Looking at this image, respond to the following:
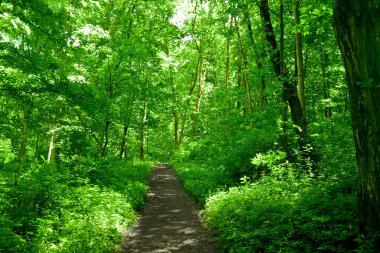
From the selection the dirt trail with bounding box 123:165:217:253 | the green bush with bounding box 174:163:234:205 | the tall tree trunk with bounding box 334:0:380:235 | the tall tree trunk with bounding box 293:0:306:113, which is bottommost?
the dirt trail with bounding box 123:165:217:253

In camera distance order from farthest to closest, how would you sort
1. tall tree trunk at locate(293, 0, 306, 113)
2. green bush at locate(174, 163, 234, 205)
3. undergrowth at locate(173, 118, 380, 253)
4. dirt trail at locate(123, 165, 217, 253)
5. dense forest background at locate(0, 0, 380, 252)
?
green bush at locate(174, 163, 234, 205) → tall tree trunk at locate(293, 0, 306, 113) → dirt trail at locate(123, 165, 217, 253) → undergrowth at locate(173, 118, 380, 253) → dense forest background at locate(0, 0, 380, 252)

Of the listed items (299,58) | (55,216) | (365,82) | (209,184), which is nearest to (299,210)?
(365,82)

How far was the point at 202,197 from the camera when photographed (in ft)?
39.4

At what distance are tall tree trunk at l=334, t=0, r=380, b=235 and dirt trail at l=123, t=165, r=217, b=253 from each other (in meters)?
3.91

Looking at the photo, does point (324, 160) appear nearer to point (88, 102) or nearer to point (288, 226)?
point (288, 226)

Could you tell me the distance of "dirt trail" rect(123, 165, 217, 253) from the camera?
7453 millimetres

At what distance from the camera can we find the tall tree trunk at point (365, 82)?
4441 mm

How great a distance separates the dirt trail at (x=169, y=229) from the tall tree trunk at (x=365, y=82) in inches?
154

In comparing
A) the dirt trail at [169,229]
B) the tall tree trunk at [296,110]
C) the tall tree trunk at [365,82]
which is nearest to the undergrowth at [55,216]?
the dirt trail at [169,229]

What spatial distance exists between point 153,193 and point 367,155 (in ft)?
37.3

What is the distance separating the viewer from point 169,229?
898 cm

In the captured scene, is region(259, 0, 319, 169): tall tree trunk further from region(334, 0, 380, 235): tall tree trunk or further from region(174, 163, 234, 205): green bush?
region(334, 0, 380, 235): tall tree trunk

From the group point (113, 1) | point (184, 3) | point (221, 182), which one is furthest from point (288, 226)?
point (184, 3)

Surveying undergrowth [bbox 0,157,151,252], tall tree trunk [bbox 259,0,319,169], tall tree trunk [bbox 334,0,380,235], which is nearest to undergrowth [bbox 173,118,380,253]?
tall tree trunk [bbox 259,0,319,169]
